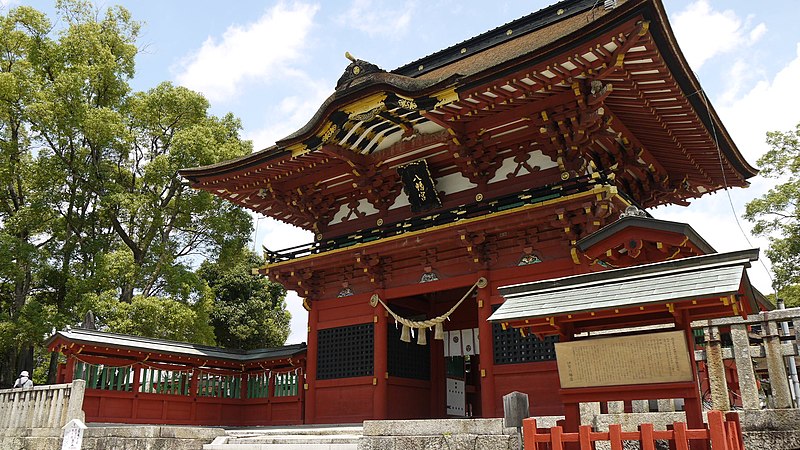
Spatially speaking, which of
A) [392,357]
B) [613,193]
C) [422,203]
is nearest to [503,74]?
[613,193]

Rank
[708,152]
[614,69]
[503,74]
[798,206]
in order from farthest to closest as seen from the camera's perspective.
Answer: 1. [798,206]
2. [708,152]
3. [503,74]
4. [614,69]

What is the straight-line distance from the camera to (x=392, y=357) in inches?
512

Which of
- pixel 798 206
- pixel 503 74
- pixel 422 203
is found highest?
pixel 798 206

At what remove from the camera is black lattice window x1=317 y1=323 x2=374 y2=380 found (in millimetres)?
13070

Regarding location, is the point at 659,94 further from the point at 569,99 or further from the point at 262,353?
the point at 262,353

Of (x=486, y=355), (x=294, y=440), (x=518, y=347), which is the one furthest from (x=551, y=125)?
(x=294, y=440)

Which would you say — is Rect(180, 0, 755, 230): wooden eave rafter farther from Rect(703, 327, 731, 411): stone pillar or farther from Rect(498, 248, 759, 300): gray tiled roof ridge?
Rect(703, 327, 731, 411): stone pillar

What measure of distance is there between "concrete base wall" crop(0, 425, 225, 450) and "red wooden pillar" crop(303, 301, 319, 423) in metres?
2.87

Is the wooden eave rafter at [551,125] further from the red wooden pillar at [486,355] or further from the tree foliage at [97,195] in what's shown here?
the tree foliage at [97,195]

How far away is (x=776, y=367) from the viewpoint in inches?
259

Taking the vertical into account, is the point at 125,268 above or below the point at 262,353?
above

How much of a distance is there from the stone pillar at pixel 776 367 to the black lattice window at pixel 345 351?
25.8 ft

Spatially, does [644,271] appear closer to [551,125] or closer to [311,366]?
[551,125]

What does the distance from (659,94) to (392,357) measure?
7.17 m
